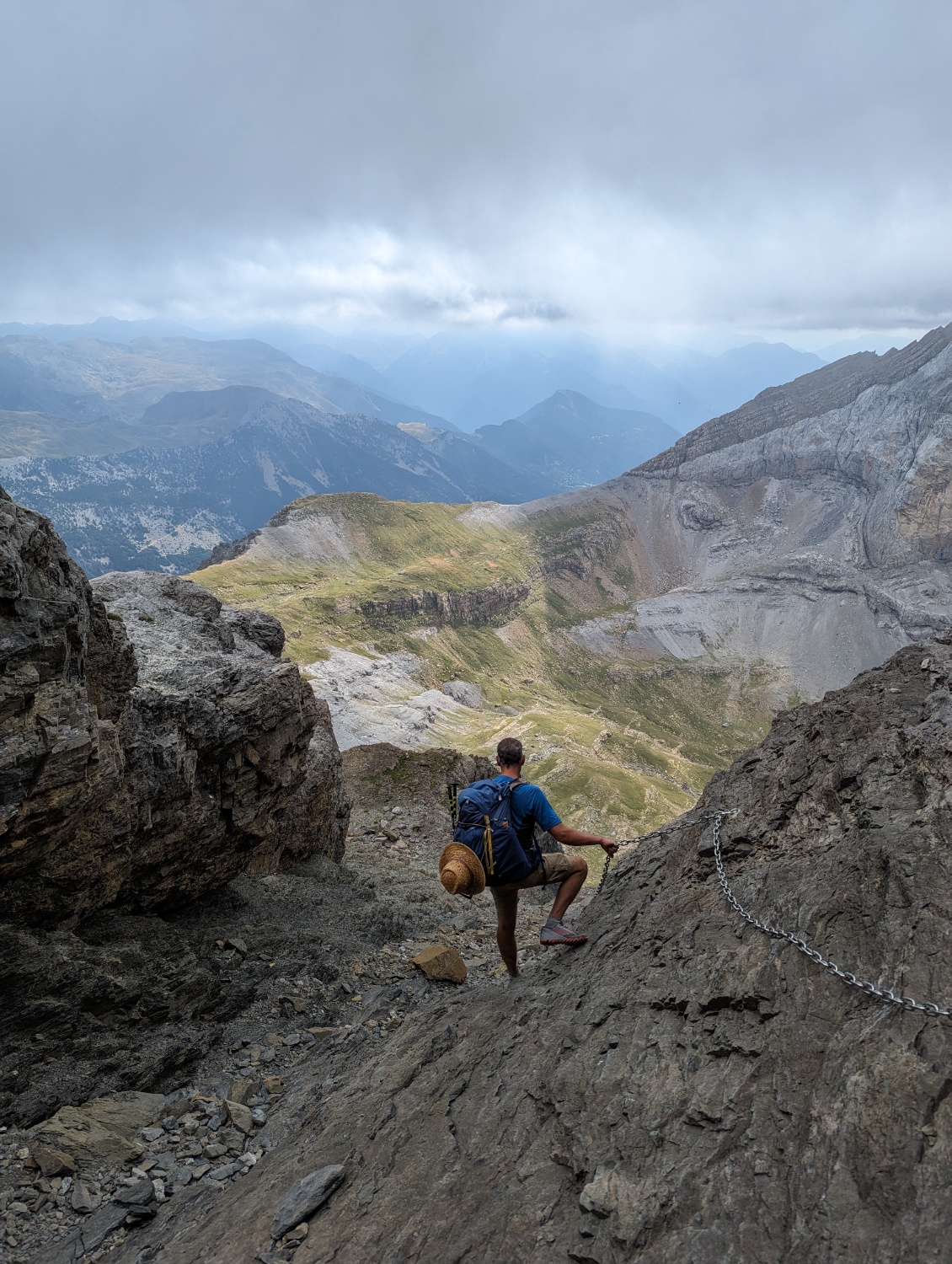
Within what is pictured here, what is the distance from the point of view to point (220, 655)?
61.3ft

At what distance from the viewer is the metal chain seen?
5.98 m

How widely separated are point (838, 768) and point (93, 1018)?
1262 cm

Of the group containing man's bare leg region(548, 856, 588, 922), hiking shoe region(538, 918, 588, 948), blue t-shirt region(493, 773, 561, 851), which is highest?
blue t-shirt region(493, 773, 561, 851)

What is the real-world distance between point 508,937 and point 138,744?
348 inches

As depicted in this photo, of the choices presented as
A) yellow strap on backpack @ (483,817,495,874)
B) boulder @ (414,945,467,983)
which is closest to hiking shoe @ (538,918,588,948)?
yellow strap on backpack @ (483,817,495,874)

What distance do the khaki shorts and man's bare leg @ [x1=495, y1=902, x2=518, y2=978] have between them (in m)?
0.08

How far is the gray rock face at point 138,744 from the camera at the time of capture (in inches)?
416

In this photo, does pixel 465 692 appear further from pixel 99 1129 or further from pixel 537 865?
pixel 99 1129

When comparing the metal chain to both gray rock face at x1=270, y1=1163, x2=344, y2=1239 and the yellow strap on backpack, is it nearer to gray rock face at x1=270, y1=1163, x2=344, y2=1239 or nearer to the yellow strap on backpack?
the yellow strap on backpack

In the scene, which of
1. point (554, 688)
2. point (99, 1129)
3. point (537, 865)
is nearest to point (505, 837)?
point (537, 865)

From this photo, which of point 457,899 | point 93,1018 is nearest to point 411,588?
point 457,899

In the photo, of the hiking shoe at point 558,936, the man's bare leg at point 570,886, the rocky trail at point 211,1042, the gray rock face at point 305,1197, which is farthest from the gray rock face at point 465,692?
the gray rock face at point 305,1197

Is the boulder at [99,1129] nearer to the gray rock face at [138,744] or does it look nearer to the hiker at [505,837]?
the gray rock face at [138,744]

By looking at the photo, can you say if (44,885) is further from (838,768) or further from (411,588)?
(411,588)
